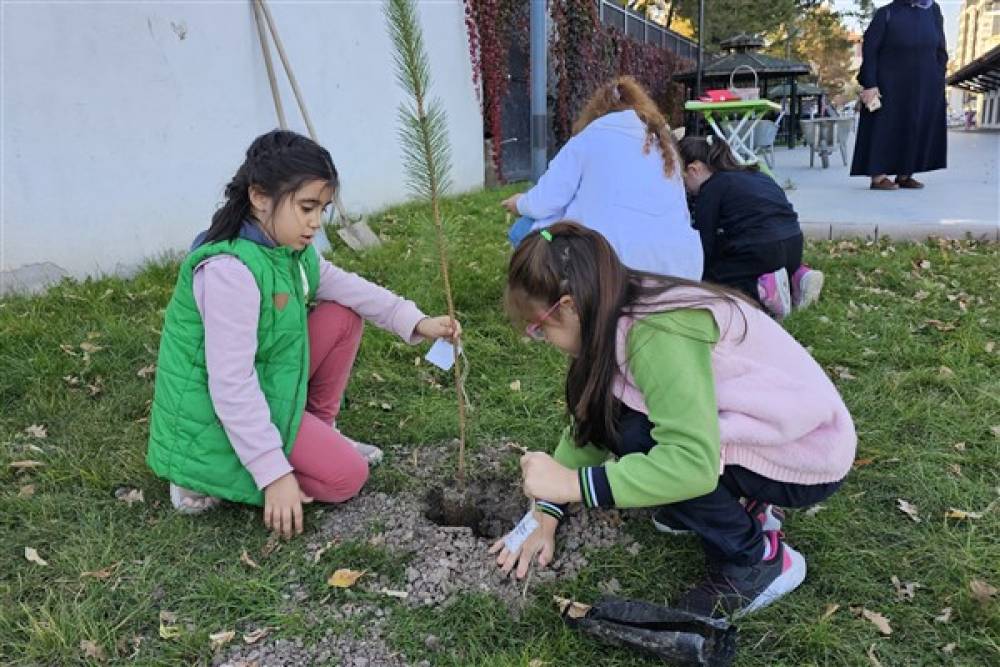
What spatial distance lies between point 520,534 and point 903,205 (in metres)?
5.78

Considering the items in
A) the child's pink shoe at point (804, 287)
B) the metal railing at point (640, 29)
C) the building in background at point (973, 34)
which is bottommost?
the child's pink shoe at point (804, 287)

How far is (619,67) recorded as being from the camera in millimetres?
13547

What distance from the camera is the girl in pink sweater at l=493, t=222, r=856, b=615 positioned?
5.16 ft

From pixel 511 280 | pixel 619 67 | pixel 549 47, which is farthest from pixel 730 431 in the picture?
pixel 619 67

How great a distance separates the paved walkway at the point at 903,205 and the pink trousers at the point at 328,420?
4.42m

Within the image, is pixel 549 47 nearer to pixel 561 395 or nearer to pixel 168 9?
pixel 168 9

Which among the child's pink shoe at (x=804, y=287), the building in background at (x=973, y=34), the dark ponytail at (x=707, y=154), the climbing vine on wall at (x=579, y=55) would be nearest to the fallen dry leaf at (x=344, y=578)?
the dark ponytail at (x=707, y=154)

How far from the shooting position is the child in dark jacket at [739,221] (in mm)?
3479

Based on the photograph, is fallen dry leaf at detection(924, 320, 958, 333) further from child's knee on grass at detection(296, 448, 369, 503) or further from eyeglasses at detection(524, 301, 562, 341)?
child's knee on grass at detection(296, 448, 369, 503)

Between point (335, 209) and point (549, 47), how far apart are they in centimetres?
564

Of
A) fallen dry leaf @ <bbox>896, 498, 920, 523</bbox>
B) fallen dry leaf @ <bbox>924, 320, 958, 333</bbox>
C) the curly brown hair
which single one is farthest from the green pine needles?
fallen dry leaf @ <bbox>924, 320, 958, 333</bbox>

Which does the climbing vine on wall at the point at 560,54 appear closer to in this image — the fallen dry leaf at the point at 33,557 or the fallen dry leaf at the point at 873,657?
the fallen dry leaf at the point at 33,557

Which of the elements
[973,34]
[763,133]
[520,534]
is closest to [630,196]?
[520,534]

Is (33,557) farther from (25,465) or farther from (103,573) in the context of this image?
(25,465)
